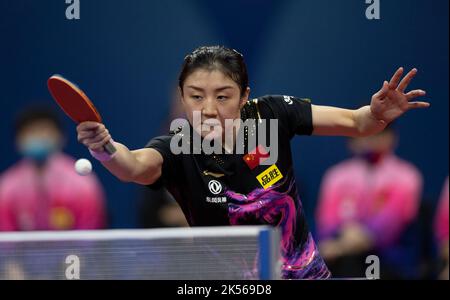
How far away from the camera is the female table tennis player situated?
378cm

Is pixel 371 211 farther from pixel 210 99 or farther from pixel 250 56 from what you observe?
pixel 210 99

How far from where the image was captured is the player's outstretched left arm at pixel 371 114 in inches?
154

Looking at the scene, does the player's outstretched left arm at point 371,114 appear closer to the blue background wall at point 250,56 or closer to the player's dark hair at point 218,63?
the player's dark hair at point 218,63

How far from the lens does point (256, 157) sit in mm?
3850

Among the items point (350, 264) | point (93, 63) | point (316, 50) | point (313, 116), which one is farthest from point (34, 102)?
point (313, 116)

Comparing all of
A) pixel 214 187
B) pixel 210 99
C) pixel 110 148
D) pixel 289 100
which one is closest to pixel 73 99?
pixel 110 148

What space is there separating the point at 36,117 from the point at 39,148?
7.1 inches

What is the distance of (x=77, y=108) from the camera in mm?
3391

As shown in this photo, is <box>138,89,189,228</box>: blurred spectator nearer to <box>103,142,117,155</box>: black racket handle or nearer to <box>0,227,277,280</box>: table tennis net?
<box>103,142,117,155</box>: black racket handle

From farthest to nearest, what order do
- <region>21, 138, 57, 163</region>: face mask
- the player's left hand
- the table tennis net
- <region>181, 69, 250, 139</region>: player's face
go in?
<region>21, 138, 57, 163</region>: face mask
the player's left hand
<region>181, 69, 250, 139</region>: player's face
the table tennis net

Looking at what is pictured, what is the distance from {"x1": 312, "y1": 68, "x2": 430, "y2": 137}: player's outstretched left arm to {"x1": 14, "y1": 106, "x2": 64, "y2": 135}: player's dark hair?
2252mm

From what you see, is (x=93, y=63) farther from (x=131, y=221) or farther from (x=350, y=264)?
(x=350, y=264)

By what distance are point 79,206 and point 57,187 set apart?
0.19 meters

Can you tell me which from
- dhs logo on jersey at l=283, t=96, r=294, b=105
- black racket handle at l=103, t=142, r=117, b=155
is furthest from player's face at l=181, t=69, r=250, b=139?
black racket handle at l=103, t=142, r=117, b=155
